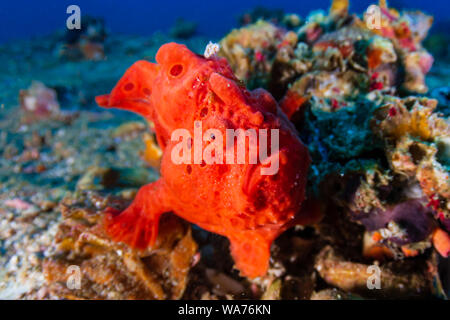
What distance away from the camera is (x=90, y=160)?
568cm

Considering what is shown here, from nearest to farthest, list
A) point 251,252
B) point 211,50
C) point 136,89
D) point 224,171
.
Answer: point 224,171
point 211,50
point 251,252
point 136,89

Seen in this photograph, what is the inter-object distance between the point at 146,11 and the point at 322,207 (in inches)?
4302

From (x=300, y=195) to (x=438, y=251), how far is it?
154cm

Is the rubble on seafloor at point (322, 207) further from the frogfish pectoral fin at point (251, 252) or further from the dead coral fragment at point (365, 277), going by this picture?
the frogfish pectoral fin at point (251, 252)

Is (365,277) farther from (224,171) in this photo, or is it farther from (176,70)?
(176,70)

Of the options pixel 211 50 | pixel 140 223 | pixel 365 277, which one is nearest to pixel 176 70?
pixel 211 50

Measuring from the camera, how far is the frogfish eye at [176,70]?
225 cm

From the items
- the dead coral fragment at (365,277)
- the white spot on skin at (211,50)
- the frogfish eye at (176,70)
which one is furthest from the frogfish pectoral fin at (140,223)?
the dead coral fragment at (365,277)

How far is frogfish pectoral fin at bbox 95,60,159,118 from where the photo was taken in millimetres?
2900

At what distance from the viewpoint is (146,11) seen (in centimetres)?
9462

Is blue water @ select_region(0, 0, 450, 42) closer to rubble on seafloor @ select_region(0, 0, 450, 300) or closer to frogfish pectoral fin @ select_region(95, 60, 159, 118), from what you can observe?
rubble on seafloor @ select_region(0, 0, 450, 300)

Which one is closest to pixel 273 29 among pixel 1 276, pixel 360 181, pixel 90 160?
pixel 360 181

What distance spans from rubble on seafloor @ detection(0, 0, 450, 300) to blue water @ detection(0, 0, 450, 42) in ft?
132
